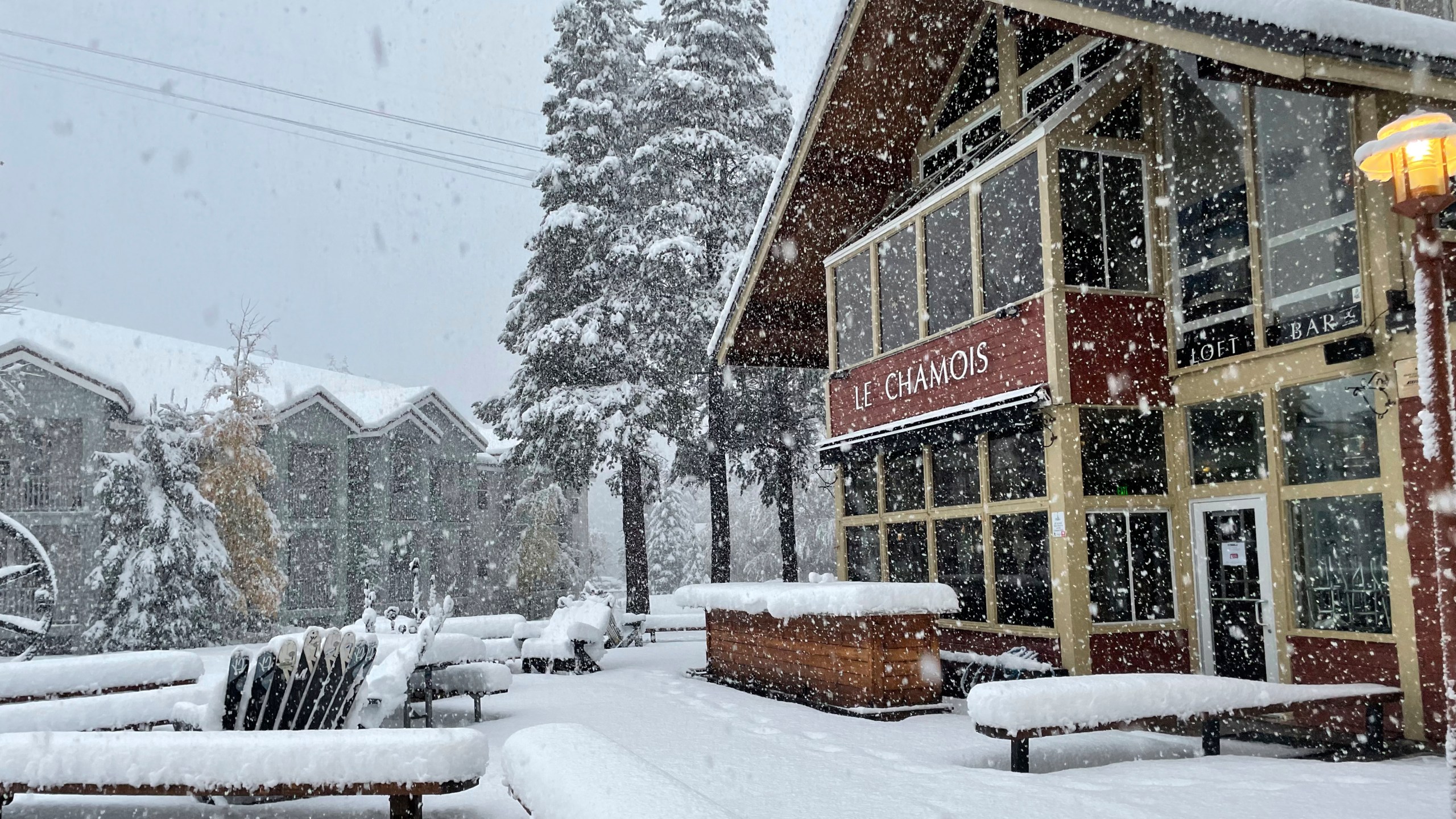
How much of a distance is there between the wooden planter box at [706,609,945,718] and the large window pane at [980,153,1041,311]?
343 cm

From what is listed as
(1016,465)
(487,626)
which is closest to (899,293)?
(1016,465)

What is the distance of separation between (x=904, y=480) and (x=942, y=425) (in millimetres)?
2062

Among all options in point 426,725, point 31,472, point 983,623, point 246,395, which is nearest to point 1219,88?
point 983,623

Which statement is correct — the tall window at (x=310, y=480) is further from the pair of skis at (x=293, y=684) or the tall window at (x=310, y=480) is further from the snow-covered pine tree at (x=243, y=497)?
the pair of skis at (x=293, y=684)

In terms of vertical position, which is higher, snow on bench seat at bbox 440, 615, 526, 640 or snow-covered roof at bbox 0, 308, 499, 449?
snow-covered roof at bbox 0, 308, 499, 449

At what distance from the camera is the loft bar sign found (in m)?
11.3

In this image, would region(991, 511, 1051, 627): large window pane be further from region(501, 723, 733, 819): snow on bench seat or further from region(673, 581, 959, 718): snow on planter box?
region(501, 723, 733, 819): snow on bench seat

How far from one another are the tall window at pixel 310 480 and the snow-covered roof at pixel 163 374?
→ 4.20 ft

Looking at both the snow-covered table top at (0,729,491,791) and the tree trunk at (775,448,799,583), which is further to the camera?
the tree trunk at (775,448,799,583)

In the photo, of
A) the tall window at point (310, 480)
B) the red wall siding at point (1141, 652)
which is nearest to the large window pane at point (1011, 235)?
the red wall siding at point (1141, 652)

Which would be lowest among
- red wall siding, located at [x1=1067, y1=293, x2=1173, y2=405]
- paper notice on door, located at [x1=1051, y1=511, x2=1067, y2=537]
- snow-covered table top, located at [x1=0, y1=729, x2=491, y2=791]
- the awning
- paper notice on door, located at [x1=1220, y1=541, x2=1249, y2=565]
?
snow-covered table top, located at [x1=0, y1=729, x2=491, y2=791]

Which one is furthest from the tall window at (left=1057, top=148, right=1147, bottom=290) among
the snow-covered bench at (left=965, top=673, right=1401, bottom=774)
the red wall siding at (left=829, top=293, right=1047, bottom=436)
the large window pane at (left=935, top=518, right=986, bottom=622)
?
the snow-covered bench at (left=965, top=673, right=1401, bottom=774)

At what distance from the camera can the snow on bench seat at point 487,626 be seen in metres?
17.2

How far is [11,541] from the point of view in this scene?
2483cm
